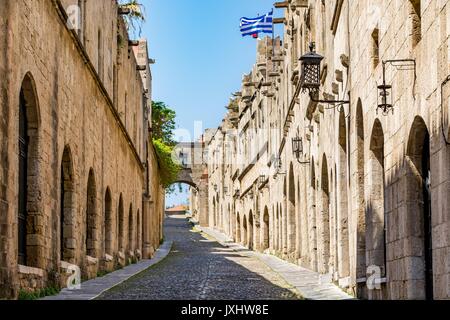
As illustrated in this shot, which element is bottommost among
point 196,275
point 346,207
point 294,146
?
point 196,275

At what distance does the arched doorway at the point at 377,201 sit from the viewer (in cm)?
1617

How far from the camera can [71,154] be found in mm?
20859

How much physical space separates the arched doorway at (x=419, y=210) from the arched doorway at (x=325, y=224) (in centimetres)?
1198

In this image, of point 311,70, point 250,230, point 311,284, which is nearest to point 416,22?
point 311,70

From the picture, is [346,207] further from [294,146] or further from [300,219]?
[300,219]

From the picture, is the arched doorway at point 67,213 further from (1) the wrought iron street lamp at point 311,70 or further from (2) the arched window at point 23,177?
(1) the wrought iron street lamp at point 311,70

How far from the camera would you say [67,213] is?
69.6 ft

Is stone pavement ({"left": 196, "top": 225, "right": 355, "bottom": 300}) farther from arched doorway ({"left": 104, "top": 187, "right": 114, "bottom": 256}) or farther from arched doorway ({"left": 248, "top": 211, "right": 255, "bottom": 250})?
arched doorway ({"left": 248, "top": 211, "right": 255, "bottom": 250})

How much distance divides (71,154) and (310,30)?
10560 millimetres

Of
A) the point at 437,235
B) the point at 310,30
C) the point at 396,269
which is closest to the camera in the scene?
the point at 437,235

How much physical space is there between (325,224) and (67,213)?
24.7 feet

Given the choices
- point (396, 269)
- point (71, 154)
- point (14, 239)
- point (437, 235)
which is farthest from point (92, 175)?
point (437, 235)

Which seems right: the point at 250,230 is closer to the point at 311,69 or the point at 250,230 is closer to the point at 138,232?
the point at 138,232

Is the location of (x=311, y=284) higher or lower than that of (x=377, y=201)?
lower
